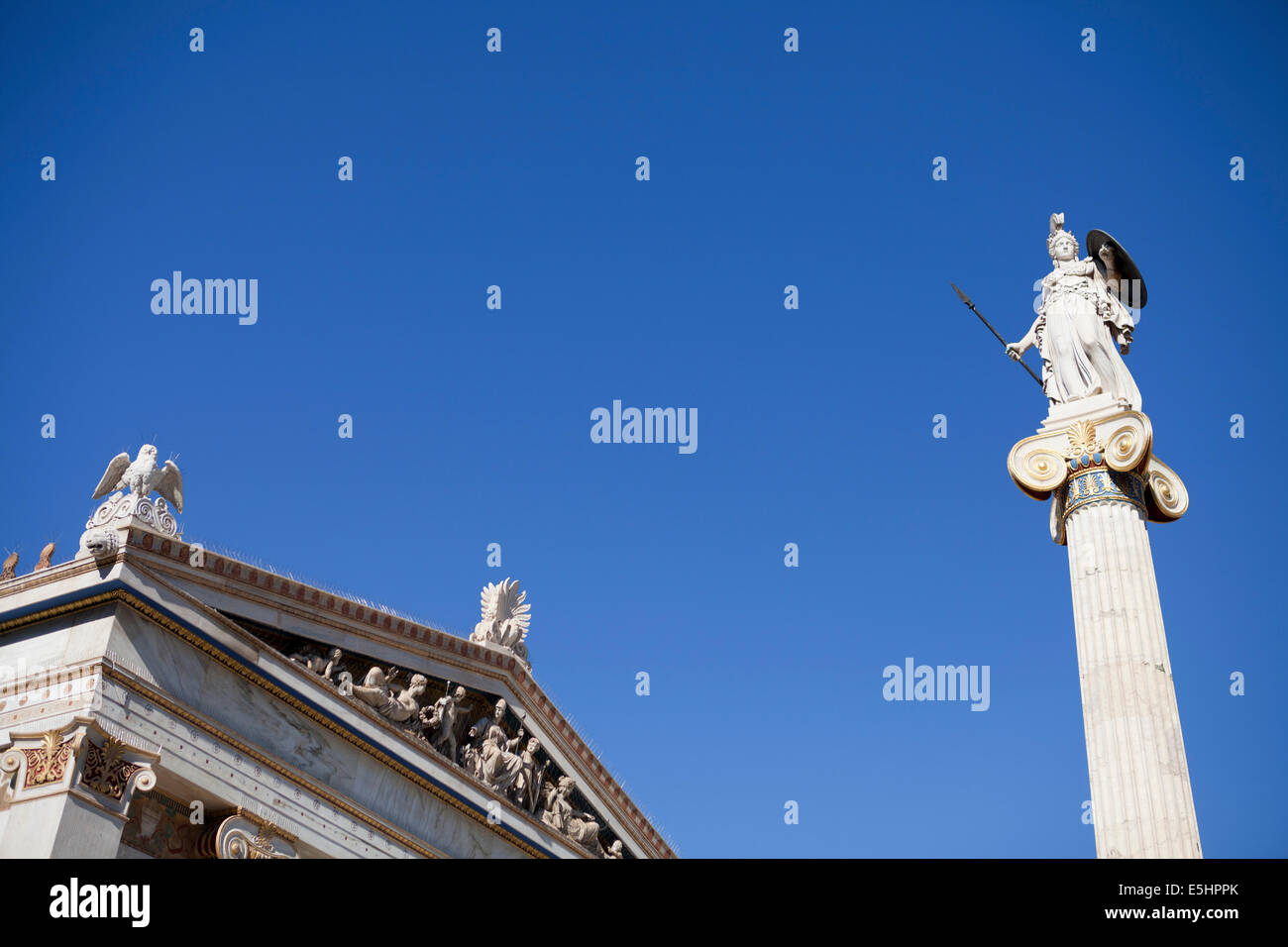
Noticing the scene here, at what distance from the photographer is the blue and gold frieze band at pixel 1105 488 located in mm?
15782

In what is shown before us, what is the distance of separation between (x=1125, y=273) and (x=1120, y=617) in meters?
5.29

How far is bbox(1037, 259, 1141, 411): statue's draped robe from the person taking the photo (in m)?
16.7

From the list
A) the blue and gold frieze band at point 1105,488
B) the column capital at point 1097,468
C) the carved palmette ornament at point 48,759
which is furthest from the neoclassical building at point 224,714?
the blue and gold frieze band at point 1105,488

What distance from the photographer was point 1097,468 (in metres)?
16.0

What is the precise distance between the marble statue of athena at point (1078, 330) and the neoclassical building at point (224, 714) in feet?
33.7

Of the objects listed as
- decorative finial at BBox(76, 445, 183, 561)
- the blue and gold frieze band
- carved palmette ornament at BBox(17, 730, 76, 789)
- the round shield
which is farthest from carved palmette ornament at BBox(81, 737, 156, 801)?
the round shield

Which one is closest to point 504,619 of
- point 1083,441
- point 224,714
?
point 224,714

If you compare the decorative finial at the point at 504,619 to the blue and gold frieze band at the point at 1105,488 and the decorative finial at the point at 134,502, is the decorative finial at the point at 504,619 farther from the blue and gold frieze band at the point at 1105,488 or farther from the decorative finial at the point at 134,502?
the blue and gold frieze band at the point at 1105,488

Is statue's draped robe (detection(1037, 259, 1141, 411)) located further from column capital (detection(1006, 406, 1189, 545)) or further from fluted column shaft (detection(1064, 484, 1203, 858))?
fluted column shaft (detection(1064, 484, 1203, 858))

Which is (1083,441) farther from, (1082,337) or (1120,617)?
(1120,617)

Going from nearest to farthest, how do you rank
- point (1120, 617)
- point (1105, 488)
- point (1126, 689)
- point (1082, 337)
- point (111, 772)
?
point (1126, 689) < point (1120, 617) < point (1105, 488) < point (111, 772) < point (1082, 337)
